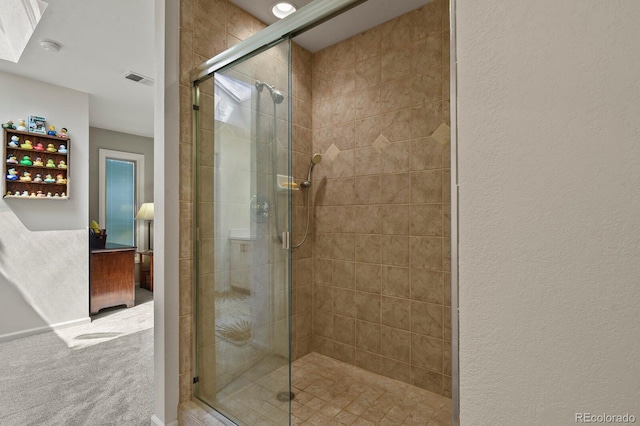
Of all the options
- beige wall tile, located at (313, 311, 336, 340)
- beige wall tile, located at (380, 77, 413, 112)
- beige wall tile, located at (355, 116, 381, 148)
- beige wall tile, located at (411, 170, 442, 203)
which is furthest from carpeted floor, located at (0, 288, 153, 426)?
beige wall tile, located at (380, 77, 413, 112)

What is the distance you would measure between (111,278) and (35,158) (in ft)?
4.98

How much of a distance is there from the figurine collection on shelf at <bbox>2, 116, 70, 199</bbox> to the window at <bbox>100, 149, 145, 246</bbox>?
1.52 meters

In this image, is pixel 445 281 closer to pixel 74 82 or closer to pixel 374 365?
pixel 374 365

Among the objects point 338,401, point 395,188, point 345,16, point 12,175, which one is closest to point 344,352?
point 338,401

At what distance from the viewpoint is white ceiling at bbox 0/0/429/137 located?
2129mm

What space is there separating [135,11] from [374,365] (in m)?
2.98

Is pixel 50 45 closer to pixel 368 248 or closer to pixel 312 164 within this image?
pixel 312 164

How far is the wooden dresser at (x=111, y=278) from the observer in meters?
3.72

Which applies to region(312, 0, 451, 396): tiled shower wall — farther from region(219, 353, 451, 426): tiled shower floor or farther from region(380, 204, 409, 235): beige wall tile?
region(219, 353, 451, 426): tiled shower floor

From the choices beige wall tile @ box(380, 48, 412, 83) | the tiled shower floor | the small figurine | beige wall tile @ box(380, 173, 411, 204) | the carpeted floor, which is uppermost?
beige wall tile @ box(380, 48, 412, 83)

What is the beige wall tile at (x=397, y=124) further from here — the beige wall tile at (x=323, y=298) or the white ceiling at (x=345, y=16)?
the beige wall tile at (x=323, y=298)

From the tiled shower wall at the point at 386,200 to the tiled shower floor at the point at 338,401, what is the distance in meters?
0.13

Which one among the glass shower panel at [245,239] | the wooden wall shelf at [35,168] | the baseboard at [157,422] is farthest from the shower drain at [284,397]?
the wooden wall shelf at [35,168]

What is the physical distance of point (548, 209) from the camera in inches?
24.9
